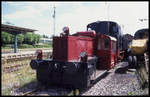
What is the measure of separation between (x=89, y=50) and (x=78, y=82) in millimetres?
2431

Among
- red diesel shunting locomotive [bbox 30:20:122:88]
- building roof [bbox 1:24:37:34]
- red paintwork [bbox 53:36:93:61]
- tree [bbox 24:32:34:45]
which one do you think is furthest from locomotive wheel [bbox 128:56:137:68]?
tree [bbox 24:32:34:45]

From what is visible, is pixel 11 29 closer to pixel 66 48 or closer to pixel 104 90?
pixel 66 48

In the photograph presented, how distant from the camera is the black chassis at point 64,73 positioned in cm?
733

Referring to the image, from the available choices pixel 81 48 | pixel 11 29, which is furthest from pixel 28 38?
pixel 81 48

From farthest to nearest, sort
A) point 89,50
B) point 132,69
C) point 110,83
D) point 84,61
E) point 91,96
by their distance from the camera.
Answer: point 132,69 → point 89,50 → point 110,83 → point 84,61 → point 91,96

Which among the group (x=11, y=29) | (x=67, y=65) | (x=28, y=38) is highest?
(x=28, y=38)

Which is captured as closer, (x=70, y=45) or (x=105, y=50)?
(x=70, y=45)

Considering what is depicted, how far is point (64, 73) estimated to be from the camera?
7.66 m

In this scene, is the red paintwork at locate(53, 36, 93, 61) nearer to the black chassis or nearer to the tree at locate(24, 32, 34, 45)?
the black chassis

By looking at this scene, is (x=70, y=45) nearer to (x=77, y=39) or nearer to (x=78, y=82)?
(x=77, y=39)

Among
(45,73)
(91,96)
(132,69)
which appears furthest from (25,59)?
(91,96)

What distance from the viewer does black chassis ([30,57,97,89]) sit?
Result: 24.0 ft

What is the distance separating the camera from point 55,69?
7.74 metres

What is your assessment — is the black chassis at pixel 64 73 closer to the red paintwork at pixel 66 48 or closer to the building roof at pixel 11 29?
the red paintwork at pixel 66 48
